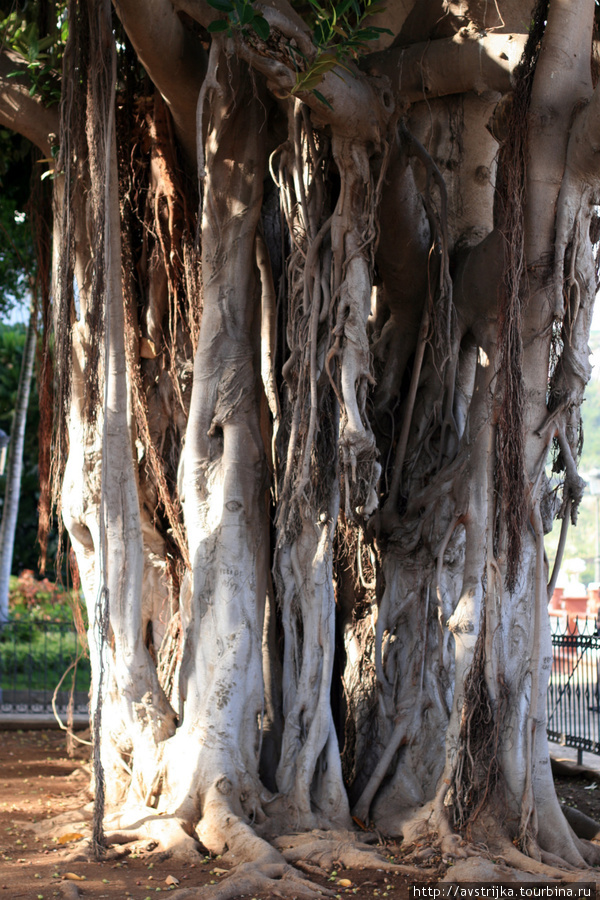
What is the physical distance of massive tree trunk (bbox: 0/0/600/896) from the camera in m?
3.85

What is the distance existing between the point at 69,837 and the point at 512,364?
120 inches

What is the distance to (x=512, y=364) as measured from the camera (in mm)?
3775

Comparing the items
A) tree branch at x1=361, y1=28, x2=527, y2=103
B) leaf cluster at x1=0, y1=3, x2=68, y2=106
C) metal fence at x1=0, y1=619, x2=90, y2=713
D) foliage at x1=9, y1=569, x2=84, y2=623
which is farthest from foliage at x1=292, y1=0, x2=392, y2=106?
foliage at x1=9, y1=569, x2=84, y2=623

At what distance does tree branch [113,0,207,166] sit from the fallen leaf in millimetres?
3756

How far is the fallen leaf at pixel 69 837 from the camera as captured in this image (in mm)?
3988

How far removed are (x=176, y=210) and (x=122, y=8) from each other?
1.23 meters

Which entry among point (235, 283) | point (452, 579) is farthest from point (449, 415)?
point (235, 283)

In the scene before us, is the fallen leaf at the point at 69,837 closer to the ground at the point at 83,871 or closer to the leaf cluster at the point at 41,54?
the ground at the point at 83,871

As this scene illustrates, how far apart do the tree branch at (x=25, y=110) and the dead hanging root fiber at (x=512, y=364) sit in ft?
9.23

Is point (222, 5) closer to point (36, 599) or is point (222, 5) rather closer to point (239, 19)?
point (239, 19)

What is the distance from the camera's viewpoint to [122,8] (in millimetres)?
4027

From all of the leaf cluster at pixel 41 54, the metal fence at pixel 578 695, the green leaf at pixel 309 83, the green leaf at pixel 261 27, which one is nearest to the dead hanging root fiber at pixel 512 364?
the green leaf at pixel 309 83

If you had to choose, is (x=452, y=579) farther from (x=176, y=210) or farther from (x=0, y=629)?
(x=0, y=629)

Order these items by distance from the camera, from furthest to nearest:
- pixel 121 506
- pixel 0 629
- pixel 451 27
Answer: pixel 0 629
pixel 451 27
pixel 121 506
